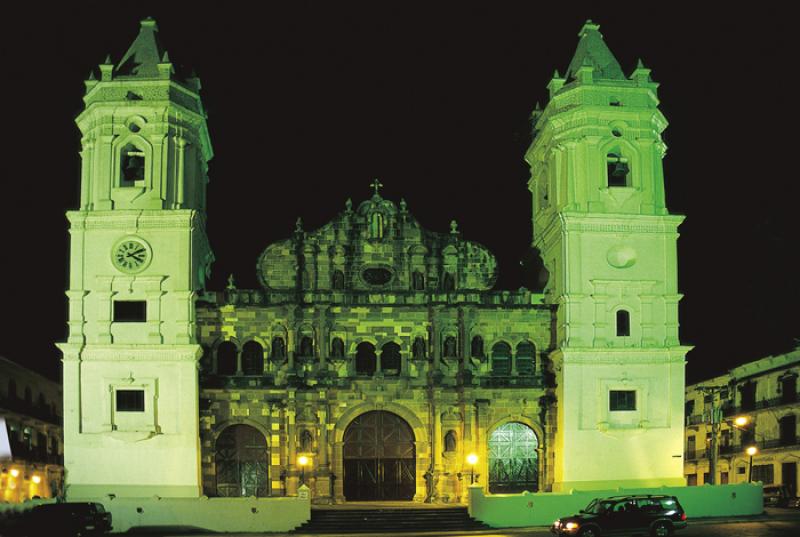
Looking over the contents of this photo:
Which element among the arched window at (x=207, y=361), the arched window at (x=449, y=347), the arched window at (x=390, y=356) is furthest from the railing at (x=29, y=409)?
the arched window at (x=449, y=347)

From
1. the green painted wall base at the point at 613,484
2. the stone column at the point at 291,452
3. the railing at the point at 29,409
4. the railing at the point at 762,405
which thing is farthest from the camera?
the railing at the point at 29,409

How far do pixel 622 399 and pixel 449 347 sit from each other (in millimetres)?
7621

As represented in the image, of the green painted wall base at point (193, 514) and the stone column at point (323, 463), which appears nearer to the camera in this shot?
the green painted wall base at point (193, 514)

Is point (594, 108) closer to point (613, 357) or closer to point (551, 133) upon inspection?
point (551, 133)

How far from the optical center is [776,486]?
53.2 meters

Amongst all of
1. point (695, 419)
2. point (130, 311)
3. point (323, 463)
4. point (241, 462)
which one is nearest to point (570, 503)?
point (323, 463)

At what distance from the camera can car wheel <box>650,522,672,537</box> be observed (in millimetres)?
34806

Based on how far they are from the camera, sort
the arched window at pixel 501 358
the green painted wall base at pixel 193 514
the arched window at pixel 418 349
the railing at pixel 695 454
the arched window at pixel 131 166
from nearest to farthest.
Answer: the green painted wall base at pixel 193 514 → the arched window at pixel 131 166 → the arched window at pixel 418 349 → the arched window at pixel 501 358 → the railing at pixel 695 454

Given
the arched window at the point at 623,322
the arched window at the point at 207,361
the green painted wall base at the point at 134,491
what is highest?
the arched window at the point at 623,322

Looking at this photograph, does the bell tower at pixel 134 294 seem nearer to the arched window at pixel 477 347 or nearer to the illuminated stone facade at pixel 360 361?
the illuminated stone facade at pixel 360 361

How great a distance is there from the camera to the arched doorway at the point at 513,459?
46.5 metres

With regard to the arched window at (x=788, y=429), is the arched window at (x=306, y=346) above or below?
above

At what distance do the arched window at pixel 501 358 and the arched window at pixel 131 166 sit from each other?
16789 millimetres

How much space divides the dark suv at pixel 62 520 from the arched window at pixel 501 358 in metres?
18.8
